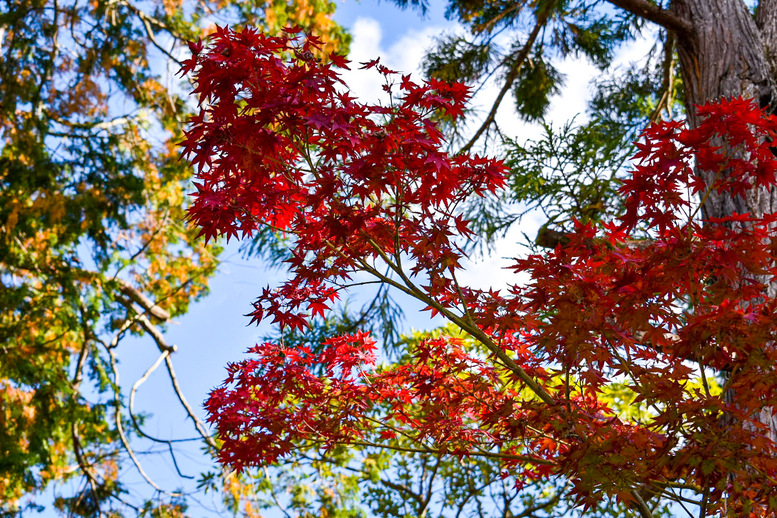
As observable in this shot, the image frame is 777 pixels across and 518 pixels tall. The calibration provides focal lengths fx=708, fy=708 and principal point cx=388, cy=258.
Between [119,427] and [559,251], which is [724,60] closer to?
[559,251]

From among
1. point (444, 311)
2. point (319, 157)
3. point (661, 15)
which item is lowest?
point (444, 311)

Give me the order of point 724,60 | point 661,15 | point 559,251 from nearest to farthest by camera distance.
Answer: point 559,251
point 724,60
point 661,15

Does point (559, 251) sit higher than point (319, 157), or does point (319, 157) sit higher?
point (319, 157)

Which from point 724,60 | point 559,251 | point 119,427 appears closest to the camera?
point 559,251

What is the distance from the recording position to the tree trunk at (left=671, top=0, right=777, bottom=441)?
337 centimetres

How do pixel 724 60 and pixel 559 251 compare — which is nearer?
pixel 559 251

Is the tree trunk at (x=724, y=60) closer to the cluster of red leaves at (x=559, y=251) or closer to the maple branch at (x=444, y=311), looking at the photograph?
the cluster of red leaves at (x=559, y=251)

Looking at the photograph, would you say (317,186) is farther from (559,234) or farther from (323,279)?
(559,234)

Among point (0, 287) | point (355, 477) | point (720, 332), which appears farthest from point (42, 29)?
point (720, 332)

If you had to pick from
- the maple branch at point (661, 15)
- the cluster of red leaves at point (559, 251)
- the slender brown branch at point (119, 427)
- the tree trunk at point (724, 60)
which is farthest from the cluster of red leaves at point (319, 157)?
the slender brown branch at point (119, 427)

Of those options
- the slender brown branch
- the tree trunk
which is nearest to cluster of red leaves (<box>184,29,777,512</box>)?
the tree trunk

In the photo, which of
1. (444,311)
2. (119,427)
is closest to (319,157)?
(444,311)

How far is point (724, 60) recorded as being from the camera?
140 inches

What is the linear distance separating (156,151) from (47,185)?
48.8 inches
